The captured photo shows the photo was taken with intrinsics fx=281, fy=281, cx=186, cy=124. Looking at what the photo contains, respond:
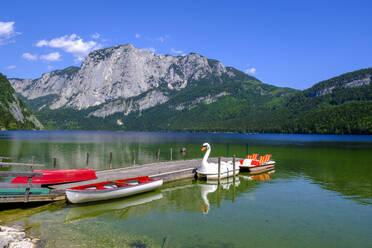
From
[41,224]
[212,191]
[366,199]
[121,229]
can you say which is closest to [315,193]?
[366,199]

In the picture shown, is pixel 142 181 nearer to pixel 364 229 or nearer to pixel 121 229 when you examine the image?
pixel 121 229

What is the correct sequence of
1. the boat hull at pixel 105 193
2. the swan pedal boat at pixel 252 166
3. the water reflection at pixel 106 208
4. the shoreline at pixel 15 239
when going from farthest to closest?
1. the swan pedal boat at pixel 252 166
2. the boat hull at pixel 105 193
3. the water reflection at pixel 106 208
4. the shoreline at pixel 15 239

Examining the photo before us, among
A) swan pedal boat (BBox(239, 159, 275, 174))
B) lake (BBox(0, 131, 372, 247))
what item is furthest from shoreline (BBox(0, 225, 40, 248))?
swan pedal boat (BBox(239, 159, 275, 174))

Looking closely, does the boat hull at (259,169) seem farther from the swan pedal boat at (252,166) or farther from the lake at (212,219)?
the lake at (212,219)

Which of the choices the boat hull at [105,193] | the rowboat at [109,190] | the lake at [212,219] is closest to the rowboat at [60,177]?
the rowboat at [109,190]

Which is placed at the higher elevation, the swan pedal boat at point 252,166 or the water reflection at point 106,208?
the swan pedal boat at point 252,166

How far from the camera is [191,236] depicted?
16641mm

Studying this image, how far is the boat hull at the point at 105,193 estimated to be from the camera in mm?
22172

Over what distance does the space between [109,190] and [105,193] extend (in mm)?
397

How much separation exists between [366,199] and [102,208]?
953 inches

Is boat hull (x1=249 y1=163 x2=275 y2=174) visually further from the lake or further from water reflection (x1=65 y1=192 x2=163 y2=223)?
water reflection (x1=65 y1=192 x2=163 y2=223)

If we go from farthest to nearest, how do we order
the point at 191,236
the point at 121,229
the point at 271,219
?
the point at 271,219, the point at 121,229, the point at 191,236

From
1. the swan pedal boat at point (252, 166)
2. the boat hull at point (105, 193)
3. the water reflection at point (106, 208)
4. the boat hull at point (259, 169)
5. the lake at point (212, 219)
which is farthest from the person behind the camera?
the boat hull at point (259, 169)

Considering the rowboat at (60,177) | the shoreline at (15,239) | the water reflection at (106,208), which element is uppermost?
the rowboat at (60,177)
